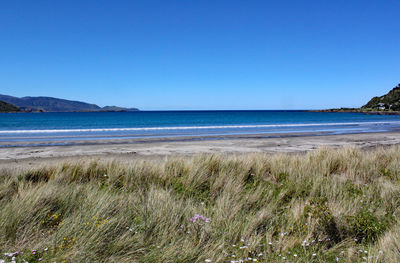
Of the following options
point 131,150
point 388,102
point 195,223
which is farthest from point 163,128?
point 388,102

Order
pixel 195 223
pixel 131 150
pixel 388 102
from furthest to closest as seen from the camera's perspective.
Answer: pixel 388 102 → pixel 131 150 → pixel 195 223

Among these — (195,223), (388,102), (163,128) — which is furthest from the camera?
(388,102)

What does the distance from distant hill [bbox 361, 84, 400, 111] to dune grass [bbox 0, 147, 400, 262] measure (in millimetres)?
117253

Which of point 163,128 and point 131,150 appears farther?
point 163,128

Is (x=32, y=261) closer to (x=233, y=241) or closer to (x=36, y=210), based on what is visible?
(x=36, y=210)

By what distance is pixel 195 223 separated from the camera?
4238mm

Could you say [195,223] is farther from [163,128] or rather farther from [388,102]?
[388,102]

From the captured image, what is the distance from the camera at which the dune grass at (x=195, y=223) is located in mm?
3539

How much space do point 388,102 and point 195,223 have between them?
13889cm

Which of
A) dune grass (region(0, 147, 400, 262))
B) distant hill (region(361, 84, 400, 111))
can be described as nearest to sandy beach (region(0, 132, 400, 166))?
dune grass (region(0, 147, 400, 262))

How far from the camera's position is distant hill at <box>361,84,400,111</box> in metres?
106

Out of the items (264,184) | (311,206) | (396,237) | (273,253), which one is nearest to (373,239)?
(396,237)

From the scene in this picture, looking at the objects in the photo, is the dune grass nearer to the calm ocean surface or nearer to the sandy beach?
the sandy beach

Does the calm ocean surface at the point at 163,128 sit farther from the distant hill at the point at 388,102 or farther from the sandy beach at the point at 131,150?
the distant hill at the point at 388,102
